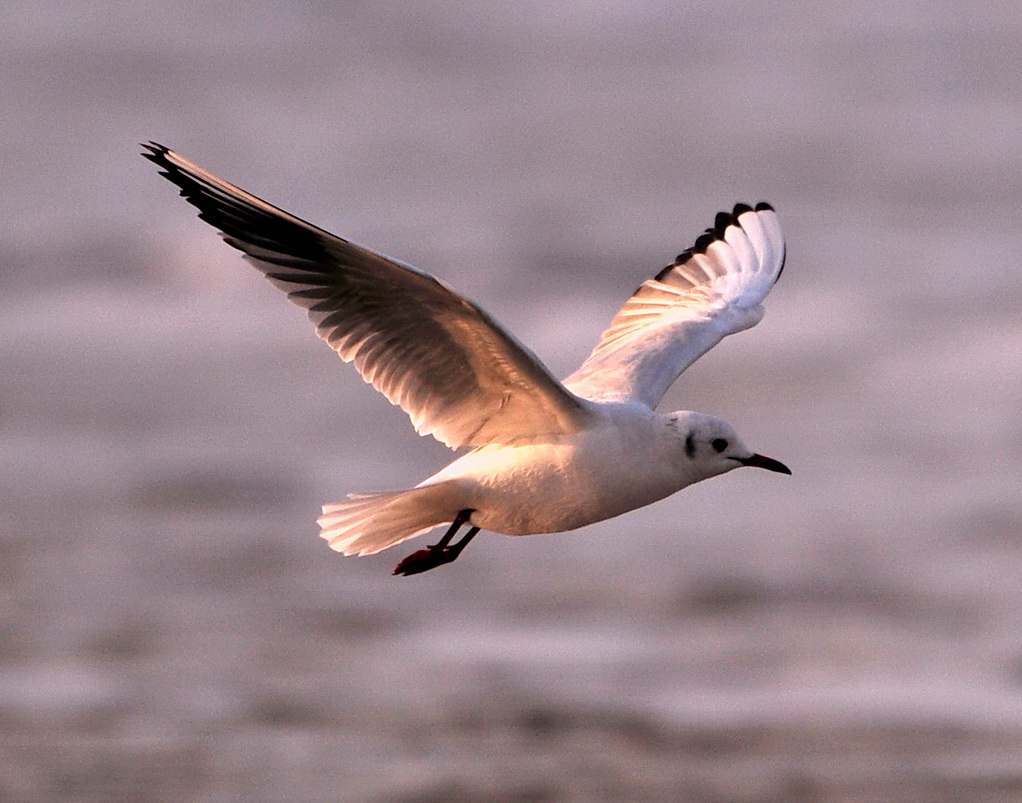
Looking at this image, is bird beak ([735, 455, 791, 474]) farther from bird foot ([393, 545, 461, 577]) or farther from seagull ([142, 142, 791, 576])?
bird foot ([393, 545, 461, 577])

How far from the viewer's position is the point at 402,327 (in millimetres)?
9016

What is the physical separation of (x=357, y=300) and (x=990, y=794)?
37.4 ft

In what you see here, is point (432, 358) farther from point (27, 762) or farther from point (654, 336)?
point (27, 762)

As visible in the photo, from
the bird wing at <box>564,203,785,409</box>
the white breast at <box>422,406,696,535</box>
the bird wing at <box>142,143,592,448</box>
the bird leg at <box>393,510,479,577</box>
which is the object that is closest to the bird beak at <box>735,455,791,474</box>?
the white breast at <box>422,406,696,535</box>

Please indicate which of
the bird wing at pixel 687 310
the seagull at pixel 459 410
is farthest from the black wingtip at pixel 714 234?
the seagull at pixel 459 410

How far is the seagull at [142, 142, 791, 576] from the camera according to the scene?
8727 mm

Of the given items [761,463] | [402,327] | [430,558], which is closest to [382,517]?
[430,558]

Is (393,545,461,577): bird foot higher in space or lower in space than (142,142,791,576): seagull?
lower

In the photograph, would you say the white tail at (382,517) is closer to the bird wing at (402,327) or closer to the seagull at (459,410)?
the seagull at (459,410)

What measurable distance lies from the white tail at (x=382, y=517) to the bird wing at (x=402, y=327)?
11.2 inches

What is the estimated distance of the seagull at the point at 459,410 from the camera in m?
8.73

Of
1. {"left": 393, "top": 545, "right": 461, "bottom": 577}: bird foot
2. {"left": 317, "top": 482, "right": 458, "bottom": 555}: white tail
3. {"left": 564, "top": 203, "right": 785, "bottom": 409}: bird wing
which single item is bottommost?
{"left": 393, "top": 545, "right": 461, "bottom": 577}: bird foot

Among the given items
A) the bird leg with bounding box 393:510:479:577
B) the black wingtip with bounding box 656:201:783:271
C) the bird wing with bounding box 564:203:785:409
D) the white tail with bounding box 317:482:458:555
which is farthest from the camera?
the black wingtip with bounding box 656:201:783:271

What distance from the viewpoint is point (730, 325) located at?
36.1ft
